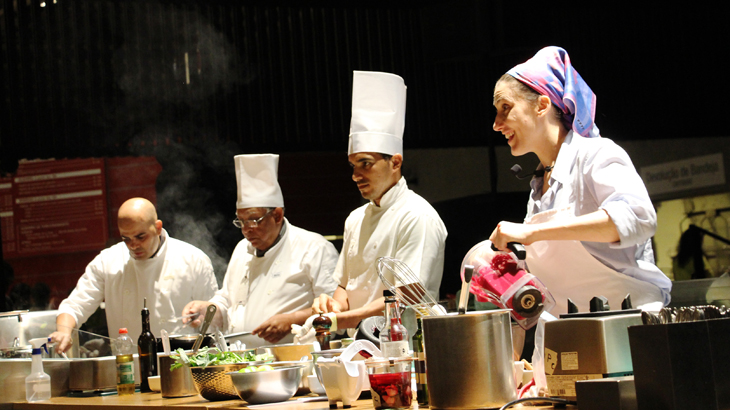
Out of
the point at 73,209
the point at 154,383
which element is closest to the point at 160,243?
the point at 73,209

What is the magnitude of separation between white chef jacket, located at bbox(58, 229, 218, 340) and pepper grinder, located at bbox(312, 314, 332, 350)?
193 centimetres

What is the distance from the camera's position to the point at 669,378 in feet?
3.41

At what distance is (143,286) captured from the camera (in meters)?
3.81

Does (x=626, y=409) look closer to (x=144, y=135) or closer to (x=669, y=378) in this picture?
(x=669, y=378)

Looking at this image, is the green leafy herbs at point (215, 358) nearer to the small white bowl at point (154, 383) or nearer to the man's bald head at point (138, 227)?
the small white bowl at point (154, 383)

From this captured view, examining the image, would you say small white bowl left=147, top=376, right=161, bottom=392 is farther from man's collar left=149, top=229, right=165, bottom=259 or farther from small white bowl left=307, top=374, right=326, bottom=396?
man's collar left=149, top=229, right=165, bottom=259

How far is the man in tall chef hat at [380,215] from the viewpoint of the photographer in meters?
2.79

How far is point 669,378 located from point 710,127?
4.71 metres

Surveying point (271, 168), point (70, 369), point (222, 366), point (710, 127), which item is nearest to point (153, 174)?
point (271, 168)

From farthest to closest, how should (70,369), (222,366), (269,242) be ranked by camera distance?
(269,242), (70,369), (222,366)

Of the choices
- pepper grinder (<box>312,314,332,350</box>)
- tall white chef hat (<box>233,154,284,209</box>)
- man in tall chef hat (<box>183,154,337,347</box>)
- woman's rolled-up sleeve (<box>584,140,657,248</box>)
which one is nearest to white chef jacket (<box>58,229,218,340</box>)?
man in tall chef hat (<box>183,154,337,347</box>)

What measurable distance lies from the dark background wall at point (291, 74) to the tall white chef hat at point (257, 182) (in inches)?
44.7

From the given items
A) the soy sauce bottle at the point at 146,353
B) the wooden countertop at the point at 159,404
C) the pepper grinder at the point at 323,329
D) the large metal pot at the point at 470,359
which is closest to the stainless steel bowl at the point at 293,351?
the pepper grinder at the point at 323,329

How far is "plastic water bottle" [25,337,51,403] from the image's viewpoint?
258 cm
